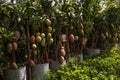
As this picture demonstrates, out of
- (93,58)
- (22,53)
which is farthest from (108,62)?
(22,53)

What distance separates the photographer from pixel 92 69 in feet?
13.0

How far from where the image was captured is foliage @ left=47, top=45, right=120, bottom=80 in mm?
3577

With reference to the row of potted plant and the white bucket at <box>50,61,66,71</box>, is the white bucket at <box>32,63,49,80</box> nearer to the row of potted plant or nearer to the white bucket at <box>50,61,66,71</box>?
the row of potted plant

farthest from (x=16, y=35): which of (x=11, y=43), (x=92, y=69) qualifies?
(x=92, y=69)

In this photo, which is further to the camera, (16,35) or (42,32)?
(42,32)

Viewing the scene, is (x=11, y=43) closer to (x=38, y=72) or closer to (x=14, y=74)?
(x=14, y=74)

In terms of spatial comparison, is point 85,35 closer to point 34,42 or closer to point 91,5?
point 91,5

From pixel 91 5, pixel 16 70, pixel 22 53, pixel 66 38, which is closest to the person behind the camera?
pixel 16 70

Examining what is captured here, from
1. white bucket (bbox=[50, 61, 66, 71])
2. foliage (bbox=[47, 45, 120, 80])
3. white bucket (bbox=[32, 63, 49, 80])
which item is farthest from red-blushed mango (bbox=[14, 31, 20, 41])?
white bucket (bbox=[50, 61, 66, 71])

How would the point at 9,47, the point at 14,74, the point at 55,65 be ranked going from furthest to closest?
the point at 55,65
the point at 14,74
the point at 9,47

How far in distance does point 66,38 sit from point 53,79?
78cm

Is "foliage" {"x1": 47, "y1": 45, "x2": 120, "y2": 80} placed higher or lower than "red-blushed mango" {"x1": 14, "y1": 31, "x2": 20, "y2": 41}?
lower

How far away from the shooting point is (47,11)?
361cm

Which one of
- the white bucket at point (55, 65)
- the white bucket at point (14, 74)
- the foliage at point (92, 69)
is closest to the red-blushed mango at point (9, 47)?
the white bucket at point (14, 74)
